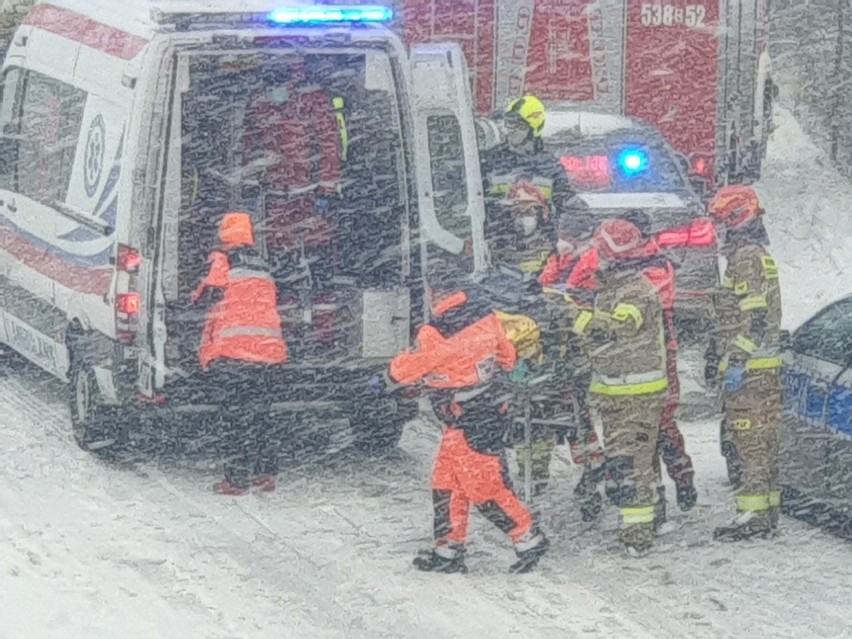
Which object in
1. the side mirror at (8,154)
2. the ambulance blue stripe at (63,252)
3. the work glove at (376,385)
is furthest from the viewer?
the side mirror at (8,154)

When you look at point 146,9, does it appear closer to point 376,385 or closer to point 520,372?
point 376,385

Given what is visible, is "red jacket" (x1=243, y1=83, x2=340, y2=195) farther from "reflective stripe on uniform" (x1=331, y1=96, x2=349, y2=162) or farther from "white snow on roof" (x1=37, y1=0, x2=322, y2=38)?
"white snow on roof" (x1=37, y1=0, x2=322, y2=38)

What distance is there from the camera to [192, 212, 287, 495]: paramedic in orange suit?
9.40 m

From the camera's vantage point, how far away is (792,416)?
29.5 feet

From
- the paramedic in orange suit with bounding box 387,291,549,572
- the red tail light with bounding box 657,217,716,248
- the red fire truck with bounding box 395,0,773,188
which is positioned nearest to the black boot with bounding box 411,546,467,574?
the paramedic in orange suit with bounding box 387,291,549,572

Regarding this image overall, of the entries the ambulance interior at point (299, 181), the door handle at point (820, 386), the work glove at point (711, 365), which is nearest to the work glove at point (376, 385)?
the ambulance interior at point (299, 181)

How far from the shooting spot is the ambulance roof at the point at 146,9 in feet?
31.1

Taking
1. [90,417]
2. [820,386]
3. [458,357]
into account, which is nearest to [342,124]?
[90,417]

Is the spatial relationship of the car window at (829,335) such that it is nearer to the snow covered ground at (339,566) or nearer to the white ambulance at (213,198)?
the snow covered ground at (339,566)

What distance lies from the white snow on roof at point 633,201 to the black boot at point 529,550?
476 cm

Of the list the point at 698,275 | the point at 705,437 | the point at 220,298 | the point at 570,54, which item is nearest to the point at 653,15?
the point at 570,54

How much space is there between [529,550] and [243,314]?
6.62ft

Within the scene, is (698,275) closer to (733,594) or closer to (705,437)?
(705,437)

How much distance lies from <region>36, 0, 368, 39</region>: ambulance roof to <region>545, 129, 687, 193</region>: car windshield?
3237 mm
